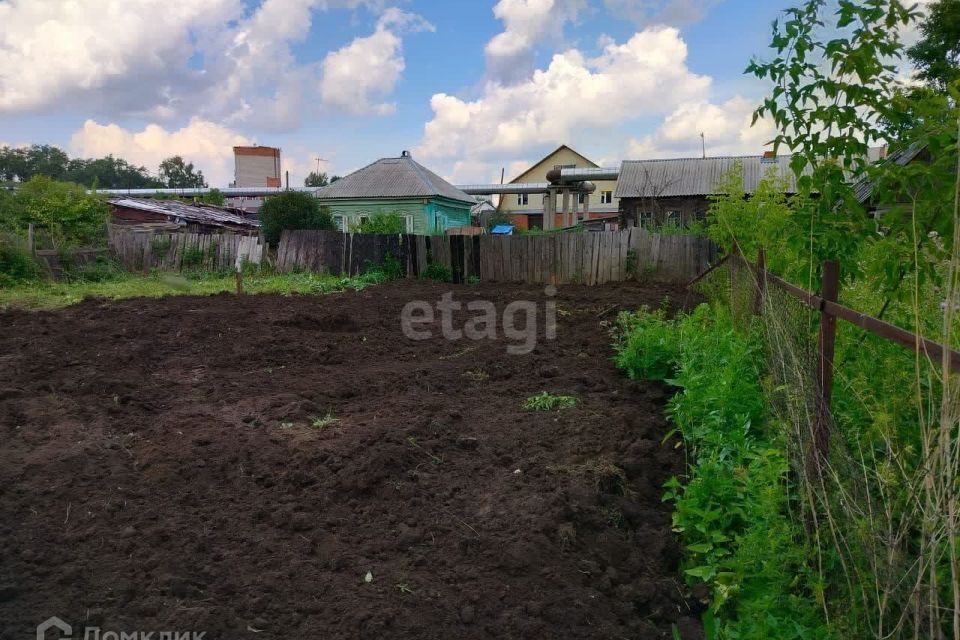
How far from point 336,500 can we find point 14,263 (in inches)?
541

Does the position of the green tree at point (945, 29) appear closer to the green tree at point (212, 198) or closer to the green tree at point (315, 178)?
the green tree at point (212, 198)

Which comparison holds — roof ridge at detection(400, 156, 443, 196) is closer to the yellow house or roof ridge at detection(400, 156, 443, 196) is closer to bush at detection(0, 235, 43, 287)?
bush at detection(0, 235, 43, 287)

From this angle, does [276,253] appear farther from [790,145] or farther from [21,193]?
[790,145]

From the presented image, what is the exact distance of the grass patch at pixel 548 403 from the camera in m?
4.73

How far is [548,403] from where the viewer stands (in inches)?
188

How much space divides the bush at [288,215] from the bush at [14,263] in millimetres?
5942

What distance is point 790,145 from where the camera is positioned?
3.12 m

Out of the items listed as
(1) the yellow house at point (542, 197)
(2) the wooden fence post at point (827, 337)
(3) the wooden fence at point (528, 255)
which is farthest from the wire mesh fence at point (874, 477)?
(1) the yellow house at point (542, 197)

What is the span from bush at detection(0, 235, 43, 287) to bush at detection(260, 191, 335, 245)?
5942 mm

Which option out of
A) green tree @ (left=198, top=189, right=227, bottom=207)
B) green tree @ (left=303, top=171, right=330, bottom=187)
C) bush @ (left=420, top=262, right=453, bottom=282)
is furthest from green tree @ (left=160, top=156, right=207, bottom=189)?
bush @ (left=420, top=262, right=453, bottom=282)

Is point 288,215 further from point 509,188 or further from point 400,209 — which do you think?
point 509,188

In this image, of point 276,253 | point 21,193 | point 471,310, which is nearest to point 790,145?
point 471,310

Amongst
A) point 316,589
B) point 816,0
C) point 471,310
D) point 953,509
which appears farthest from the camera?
point 471,310

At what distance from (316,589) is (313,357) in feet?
14.4
